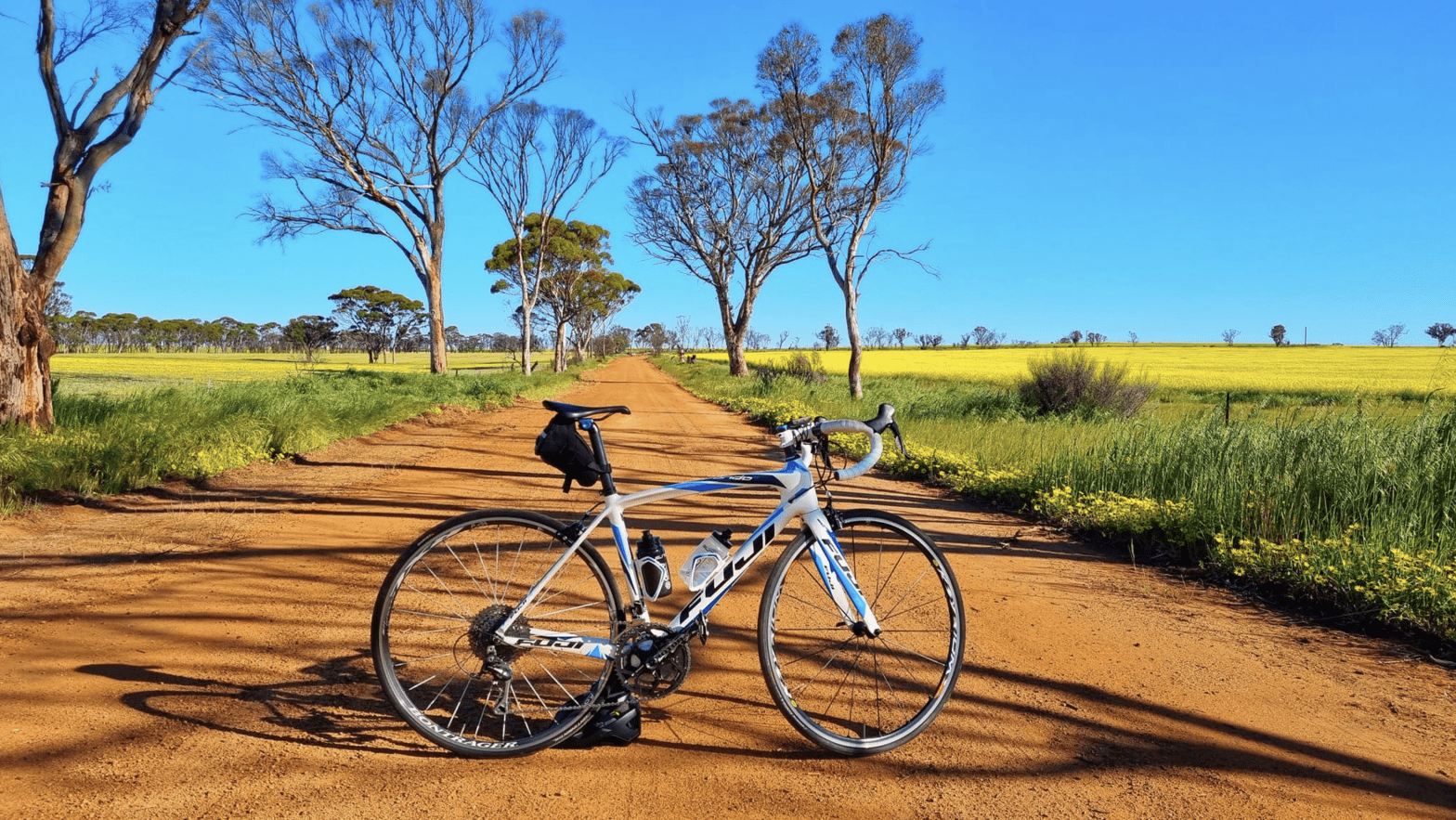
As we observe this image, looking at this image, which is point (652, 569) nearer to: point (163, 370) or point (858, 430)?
point (858, 430)

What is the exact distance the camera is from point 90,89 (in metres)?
8.83

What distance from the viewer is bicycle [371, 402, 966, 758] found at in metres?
2.47

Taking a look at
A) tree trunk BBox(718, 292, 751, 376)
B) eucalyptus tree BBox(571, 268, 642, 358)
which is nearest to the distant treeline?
eucalyptus tree BBox(571, 268, 642, 358)

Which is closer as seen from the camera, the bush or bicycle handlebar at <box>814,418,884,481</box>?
bicycle handlebar at <box>814,418,884,481</box>

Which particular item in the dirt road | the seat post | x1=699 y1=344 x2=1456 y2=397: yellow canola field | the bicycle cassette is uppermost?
x1=699 y1=344 x2=1456 y2=397: yellow canola field

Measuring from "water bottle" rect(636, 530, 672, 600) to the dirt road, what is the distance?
0.58 m

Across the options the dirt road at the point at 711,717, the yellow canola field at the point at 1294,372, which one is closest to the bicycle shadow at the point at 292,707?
the dirt road at the point at 711,717

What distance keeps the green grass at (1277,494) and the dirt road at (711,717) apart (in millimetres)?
458

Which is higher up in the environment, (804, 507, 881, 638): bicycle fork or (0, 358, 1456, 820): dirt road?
(804, 507, 881, 638): bicycle fork

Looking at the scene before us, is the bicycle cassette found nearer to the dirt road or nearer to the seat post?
the dirt road

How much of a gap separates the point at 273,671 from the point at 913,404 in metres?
15.2

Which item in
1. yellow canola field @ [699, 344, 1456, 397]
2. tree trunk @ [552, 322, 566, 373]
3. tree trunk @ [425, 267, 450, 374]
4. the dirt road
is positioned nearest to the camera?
the dirt road

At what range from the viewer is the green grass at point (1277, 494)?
4.13 m

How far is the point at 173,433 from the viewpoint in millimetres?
7719
